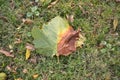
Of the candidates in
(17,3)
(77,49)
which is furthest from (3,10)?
(77,49)

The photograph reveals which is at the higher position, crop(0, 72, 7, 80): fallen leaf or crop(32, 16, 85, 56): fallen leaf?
crop(32, 16, 85, 56): fallen leaf

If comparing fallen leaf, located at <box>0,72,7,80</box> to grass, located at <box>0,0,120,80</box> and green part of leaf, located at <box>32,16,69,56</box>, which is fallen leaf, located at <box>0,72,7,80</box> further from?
green part of leaf, located at <box>32,16,69,56</box>

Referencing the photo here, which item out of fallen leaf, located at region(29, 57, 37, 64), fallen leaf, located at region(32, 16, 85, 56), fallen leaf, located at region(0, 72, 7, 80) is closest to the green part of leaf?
fallen leaf, located at region(32, 16, 85, 56)

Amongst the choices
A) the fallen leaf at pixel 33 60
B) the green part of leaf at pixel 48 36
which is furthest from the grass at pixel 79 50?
the green part of leaf at pixel 48 36

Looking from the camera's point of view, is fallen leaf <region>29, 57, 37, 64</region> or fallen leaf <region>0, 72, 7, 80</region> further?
fallen leaf <region>29, 57, 37, 64</region>

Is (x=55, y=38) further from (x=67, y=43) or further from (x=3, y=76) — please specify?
(x=3, y=76)
